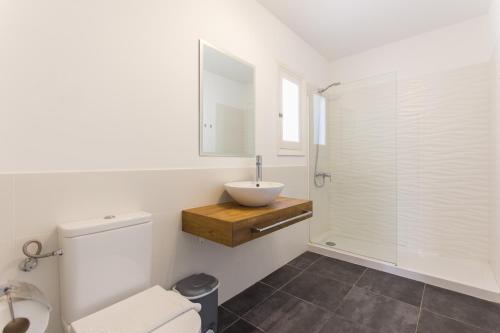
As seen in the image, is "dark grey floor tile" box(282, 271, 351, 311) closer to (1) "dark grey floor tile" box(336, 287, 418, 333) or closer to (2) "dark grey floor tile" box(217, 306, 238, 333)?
(1) "dark grey floor tile" box(336, 287, 418, 333)

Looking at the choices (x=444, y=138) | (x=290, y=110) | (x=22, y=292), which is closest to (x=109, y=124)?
(x=22, y=292)

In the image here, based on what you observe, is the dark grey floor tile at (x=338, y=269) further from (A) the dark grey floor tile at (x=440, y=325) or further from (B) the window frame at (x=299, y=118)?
(B) the window frame at (x=299, y=118)

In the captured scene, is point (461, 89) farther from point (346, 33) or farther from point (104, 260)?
point (104, 260)

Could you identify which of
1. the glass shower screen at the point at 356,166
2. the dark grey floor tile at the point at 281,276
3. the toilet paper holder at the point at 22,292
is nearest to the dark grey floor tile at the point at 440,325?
the glass shower screen at the point at 356,166

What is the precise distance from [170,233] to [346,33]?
8.97 ft

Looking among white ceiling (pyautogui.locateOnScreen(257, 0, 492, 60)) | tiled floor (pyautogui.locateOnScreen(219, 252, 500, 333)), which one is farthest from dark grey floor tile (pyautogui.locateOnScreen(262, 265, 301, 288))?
white ceiling (pyautogui.locateOnScreen(257, 0, 492, 60))

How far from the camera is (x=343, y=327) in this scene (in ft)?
5.12

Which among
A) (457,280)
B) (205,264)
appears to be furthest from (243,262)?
(457,280)

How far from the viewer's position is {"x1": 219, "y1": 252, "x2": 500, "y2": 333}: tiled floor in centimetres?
156

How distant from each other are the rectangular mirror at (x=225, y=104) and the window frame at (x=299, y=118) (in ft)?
1.36

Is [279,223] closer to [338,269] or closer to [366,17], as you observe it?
[338,269]

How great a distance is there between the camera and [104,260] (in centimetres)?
A: 107

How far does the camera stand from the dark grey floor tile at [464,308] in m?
1.59

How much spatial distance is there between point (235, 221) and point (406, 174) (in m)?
2.43
